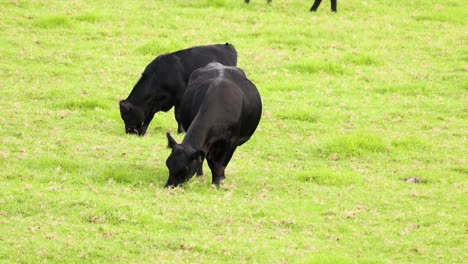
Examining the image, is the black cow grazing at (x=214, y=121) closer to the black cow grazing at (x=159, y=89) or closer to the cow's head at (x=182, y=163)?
the cow's head at (x=182, y=163)

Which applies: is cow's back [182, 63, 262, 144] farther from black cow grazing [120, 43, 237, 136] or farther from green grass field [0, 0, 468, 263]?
black cow grazing [120, 43, 237, 136]

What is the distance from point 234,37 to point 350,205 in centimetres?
1261

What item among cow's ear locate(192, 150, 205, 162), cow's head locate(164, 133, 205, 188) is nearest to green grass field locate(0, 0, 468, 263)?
cow's head locate(164, 133, 205, 188)

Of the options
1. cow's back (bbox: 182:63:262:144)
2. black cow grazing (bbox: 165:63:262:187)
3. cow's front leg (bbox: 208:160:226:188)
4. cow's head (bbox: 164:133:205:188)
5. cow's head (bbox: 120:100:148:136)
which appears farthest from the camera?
cow's head (bbox: 120:100:148:136)

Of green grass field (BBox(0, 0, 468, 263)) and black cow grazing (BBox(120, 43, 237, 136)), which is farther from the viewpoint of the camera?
black cow grazing (BBox(120, 43, 237, 136))

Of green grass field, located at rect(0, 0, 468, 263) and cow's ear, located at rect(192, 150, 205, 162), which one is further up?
cow's ear, located at rect(192, 150, 205, 162)

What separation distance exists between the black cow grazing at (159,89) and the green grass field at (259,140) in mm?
428

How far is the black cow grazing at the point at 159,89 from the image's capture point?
736 inches

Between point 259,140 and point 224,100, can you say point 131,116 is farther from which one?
point 224,100

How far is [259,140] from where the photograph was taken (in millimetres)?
18844

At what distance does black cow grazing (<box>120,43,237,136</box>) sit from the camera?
736 inches

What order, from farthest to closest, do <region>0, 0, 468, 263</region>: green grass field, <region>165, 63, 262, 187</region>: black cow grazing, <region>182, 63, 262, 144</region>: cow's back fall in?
<region>182, 63, 262, 144</region>: cow's back, <region>165, 63, 262, 187</region>: black cow grazing, <region>0, 0, 468, 263</region>: green grass field

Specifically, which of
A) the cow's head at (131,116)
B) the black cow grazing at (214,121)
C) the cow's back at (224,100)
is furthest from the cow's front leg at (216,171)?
the cow's head at (131,116)

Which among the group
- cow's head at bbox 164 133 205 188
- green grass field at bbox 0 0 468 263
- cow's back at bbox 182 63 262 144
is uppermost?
cow's back at bbox 182 63 262 144
